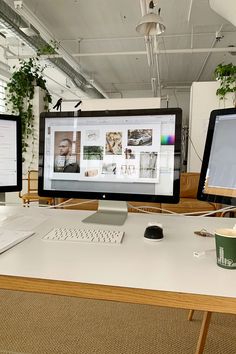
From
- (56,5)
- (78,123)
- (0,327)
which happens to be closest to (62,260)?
(78,123)

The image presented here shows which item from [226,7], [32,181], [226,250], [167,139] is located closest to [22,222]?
[167,139]

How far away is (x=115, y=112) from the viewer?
3.94 feet

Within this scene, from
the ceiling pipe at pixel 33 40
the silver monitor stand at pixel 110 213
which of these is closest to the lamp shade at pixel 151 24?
the ceiling pipe at pixel 33 40

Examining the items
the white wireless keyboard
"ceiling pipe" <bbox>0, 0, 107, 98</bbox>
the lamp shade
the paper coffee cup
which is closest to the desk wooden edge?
the paper coffee cup

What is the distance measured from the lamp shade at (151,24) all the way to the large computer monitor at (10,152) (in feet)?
7.44

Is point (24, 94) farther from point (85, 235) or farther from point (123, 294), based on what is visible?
point (123, 294)

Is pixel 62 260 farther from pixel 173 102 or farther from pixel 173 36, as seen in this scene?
pixel 173 102

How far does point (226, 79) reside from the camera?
4820mm

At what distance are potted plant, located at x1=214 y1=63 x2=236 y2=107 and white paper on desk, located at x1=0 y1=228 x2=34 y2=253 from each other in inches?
187

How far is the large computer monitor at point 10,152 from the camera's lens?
125cm

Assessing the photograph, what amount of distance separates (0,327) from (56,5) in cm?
446

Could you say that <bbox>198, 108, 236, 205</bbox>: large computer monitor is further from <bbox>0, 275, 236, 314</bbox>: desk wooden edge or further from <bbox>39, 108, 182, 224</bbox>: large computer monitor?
<bbox>0, 275, 236, 314</bbox>: desk wooden edge

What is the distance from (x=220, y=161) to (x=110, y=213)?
0.54 meters

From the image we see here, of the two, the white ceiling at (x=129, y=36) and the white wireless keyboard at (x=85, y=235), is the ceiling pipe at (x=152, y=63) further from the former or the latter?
the white wireless keyboard at (x=85, y=235)
